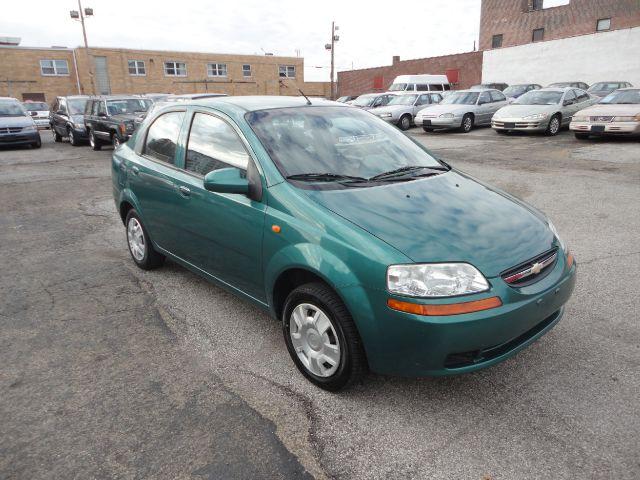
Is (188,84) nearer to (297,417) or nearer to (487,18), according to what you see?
(487,18)

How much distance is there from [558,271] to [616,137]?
1346 centimetres

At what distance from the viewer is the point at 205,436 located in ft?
8.05

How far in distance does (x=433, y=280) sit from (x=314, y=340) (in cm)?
85

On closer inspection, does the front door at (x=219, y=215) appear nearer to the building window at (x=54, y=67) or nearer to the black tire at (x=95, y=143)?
the black tire at (x=95, y=143)

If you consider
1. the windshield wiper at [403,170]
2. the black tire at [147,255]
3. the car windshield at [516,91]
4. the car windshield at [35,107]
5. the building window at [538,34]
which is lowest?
the black tire at [147,255]

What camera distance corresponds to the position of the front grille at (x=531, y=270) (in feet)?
8.14

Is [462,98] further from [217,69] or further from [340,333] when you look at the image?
[217,69]

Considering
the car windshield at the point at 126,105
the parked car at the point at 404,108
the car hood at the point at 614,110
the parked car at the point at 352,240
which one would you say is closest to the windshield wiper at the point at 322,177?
the parked car at the point at 352,240

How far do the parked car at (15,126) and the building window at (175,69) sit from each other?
31384 mm

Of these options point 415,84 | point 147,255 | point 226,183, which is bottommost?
point 147,255

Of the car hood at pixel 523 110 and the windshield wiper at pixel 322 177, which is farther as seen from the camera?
the car hood at pixel 523 110

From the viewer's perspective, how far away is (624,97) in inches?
520

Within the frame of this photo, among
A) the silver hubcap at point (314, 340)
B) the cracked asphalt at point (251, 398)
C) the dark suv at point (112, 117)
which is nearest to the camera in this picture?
the cracked asphalt at point (251, 398)

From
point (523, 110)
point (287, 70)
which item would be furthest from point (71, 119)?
point (287, 70)
